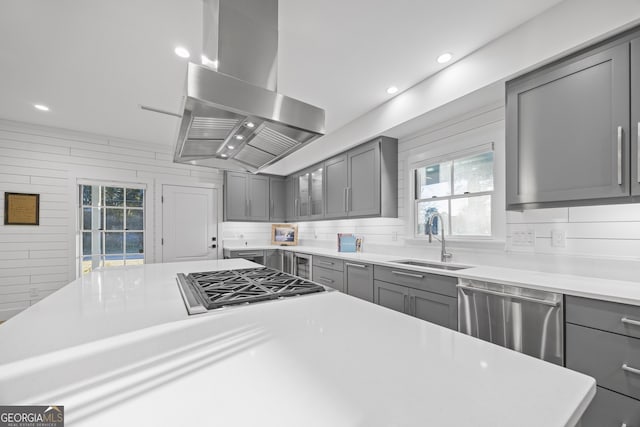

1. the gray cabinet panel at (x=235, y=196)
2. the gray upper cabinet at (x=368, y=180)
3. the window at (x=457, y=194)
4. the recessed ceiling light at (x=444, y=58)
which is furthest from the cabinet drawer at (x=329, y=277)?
the recessed ceiling light at (x=444, y=58)

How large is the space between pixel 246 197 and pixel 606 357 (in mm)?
4736

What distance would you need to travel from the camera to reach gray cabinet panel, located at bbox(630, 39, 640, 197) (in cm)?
143

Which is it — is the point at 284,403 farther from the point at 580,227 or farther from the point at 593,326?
the point at 580,227

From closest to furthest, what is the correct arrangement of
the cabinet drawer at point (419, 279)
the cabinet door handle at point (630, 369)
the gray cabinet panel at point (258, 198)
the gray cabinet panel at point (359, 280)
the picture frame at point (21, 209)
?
the cabinet door handle at point (630, 369), the cabinet drawer at point (419, 279), the gray cabinet panel at point (359, 280), the picture frame at point (21, 209), the gray cabinet panel at point (258, 198)

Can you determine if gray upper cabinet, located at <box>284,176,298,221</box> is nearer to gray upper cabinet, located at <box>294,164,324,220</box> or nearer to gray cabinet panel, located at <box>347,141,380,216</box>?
gray upper cabinet, located at <box>294,164,324,220</box>

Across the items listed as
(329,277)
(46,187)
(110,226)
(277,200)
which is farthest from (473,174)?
(46,187)

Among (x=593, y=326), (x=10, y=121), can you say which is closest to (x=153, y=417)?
(x=593, y=326)

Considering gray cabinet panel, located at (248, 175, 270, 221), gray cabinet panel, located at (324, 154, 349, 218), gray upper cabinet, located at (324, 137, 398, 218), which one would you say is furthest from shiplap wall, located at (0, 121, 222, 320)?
gray upper cabinet, located at (324, 137, 398, 218)

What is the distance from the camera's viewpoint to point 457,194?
2756 millimetres

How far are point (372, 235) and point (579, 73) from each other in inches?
98.8

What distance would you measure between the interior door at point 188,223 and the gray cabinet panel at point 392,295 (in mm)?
3344

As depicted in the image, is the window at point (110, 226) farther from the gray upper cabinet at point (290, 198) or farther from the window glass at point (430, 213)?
the window glass at point (430, 213)

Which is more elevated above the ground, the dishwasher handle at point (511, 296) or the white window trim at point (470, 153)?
the white window trim at point (470, 153)

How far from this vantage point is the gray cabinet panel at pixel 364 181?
322cm
